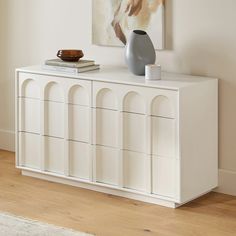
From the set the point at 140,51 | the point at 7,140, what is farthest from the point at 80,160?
the point at 7,140

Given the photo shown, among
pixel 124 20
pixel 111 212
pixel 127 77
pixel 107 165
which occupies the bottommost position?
pixel 111 212

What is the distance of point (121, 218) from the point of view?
4.19 metres

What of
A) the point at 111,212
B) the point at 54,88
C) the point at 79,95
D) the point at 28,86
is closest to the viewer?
the point at 111,212

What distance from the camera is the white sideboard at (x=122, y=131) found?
14.2ft

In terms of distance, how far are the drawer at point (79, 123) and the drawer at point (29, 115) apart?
29cm

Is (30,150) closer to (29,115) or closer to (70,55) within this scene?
(29,115)

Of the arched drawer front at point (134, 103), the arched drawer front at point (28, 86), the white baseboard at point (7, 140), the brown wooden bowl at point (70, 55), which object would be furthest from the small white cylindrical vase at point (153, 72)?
the white baseboard at point (7, 140)

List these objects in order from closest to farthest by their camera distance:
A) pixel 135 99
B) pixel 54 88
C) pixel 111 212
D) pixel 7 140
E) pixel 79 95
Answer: pixel 111 212 < pixel 135 99 < pixel 79 95 < pixel 54 88 < pixel 7 140

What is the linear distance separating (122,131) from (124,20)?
82 centimetres

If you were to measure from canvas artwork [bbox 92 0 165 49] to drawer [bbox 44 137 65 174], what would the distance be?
2.49 feet

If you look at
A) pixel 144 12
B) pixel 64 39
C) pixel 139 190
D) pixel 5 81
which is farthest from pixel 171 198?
pixel 5 81

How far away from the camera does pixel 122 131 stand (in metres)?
4.50

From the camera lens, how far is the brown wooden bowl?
485 centimetres

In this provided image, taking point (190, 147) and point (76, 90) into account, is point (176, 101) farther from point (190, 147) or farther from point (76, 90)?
point (76, 90)
